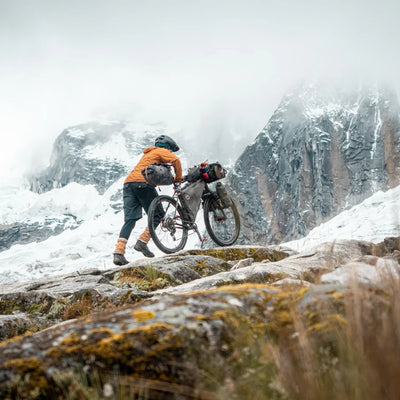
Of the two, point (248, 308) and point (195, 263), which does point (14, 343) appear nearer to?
point (248, 308)

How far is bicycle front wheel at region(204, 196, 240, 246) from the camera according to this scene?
372 inches

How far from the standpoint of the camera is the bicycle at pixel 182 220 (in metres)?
8.41

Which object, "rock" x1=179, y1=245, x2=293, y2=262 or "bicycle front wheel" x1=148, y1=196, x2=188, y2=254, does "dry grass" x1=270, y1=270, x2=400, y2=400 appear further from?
"rock" x1=179, y1=245, x2=293, y2=262

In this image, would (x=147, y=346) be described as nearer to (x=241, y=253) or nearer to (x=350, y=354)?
(x=350, y=354)

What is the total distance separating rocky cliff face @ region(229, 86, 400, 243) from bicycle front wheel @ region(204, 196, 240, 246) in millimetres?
93269

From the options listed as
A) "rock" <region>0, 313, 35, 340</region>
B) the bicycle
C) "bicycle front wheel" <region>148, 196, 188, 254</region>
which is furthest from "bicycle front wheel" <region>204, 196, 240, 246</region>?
"rock" <region>0, 313, 35, 340</region>

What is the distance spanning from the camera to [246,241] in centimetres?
11506

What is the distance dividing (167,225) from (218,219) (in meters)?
1.53

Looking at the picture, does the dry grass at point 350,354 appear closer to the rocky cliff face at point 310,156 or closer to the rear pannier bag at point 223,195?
the rear pannier bag at point 223,195

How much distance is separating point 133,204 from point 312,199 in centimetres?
12410

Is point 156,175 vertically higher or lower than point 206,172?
lower

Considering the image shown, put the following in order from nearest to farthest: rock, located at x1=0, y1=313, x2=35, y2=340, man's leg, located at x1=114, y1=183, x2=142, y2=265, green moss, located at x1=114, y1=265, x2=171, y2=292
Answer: rock, located at x1=0, y1=313, x2=35, y2=340 < green moss, located at x1=114, y1=265, x2=171, y2=292 < man's leg, located at x1=114, y1=183, x2=142, y2=265

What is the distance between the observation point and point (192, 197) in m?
8.87

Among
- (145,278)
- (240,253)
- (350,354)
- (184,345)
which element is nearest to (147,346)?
(184,345)
